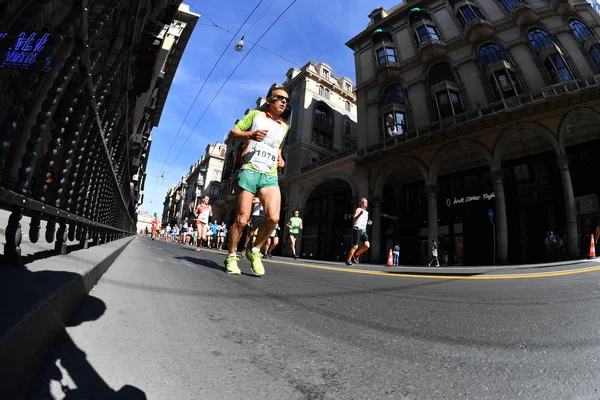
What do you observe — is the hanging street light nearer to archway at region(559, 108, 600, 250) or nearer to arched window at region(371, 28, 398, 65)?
arched window at region(371, 28, 398, 65)

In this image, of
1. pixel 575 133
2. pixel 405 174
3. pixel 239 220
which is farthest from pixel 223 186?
pixel 239 220

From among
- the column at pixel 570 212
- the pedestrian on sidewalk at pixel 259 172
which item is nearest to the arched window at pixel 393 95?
the column at pixel 570 212

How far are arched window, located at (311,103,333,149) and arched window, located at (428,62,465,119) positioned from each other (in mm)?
13506

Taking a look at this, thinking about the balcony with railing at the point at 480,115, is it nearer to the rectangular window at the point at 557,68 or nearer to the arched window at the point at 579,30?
the rectangular window at the point at 557,68

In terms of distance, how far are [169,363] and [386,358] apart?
721mm

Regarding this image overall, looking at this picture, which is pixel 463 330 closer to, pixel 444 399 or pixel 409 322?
pixel 409 322

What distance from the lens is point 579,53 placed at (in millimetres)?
16703

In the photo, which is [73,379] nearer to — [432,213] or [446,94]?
[432,213]

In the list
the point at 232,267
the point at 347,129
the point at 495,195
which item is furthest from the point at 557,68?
the point at 232,267

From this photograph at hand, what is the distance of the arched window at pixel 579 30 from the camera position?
17.3m

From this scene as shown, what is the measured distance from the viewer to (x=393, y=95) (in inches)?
920

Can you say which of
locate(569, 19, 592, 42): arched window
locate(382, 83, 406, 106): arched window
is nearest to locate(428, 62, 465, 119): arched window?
locate(382, 83, 406, 106): arched window

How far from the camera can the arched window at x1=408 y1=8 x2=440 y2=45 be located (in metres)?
22.2

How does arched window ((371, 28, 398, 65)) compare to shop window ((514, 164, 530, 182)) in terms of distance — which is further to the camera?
arched window ((371, 28, 398, 65))
